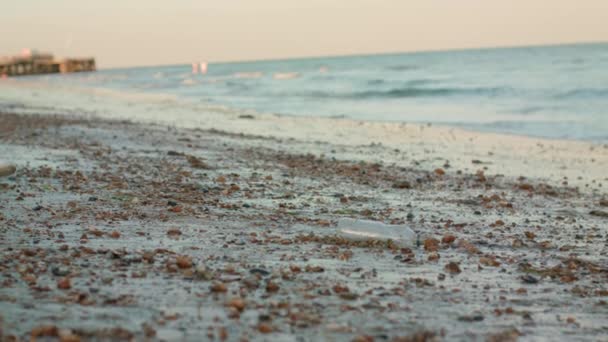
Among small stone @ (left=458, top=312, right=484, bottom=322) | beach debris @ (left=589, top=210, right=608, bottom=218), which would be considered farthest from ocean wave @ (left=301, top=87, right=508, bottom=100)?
small stone @ (left=458, top=312, right=484, bottom=322)

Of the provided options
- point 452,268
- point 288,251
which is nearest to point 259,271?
point 288,251

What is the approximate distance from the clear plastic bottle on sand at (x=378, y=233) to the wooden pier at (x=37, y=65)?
298 feet

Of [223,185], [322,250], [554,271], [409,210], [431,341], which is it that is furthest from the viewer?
[223,185]

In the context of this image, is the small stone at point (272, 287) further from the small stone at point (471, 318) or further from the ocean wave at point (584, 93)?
the ocean wave at point (584, 93)

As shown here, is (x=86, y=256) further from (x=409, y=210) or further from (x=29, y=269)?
(x=409, y=210)

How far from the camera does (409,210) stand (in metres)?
6.51

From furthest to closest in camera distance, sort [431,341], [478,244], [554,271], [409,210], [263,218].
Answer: [409,210], [263,218], [478,244], [554,271], [431,341]

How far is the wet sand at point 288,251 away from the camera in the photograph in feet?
10.7

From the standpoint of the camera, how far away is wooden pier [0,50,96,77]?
88750mm

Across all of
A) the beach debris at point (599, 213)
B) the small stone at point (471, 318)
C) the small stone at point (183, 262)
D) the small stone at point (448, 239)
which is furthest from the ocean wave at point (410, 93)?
the small stone at point (471, 318)

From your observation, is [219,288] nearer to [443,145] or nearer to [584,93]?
[443,145]

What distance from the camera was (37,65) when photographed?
311ft

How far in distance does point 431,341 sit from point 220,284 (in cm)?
121

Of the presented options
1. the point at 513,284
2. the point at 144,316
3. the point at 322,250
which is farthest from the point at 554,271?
the point at 144,316
